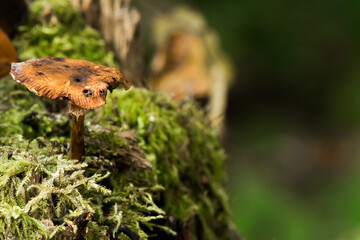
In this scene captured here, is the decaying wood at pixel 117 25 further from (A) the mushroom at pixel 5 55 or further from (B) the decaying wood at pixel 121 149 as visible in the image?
(B) the decaying wood at pixel 121 149

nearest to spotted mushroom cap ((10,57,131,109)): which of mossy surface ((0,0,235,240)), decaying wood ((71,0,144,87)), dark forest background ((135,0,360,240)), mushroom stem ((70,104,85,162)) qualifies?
mushroom stem ((70,104,85,162))

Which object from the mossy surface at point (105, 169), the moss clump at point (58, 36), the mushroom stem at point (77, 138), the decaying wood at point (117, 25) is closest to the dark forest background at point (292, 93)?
the decaying wood at point (117, 25)

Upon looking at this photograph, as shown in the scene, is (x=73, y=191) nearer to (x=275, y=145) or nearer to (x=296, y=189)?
(x=296, y=189)

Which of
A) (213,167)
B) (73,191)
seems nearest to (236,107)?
(213,167)

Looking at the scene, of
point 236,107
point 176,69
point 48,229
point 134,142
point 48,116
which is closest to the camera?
point 48,229

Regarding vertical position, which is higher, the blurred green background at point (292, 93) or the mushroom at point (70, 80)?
the blurred green background at point (292, 93)

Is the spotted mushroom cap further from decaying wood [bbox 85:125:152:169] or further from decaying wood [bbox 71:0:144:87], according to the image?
decaying wood [bbox 71:0:144:87]
